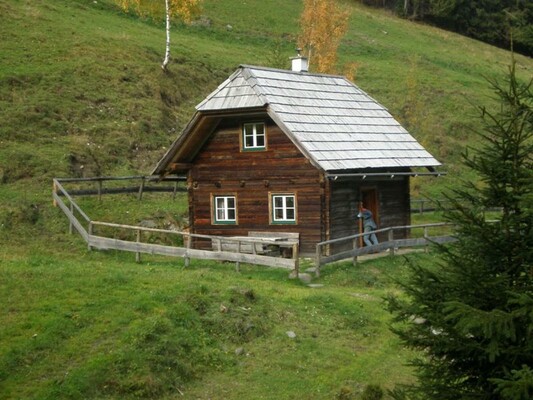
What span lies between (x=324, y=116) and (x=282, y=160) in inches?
97.1

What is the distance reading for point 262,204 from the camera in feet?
85.6

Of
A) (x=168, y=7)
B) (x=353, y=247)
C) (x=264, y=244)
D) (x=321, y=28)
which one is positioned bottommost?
(x=353, y=247)

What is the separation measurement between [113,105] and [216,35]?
69.9 ft

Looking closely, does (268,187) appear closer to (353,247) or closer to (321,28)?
(353,247)

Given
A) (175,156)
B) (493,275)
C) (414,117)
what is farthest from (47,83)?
(493,275)

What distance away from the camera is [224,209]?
27.1 meters

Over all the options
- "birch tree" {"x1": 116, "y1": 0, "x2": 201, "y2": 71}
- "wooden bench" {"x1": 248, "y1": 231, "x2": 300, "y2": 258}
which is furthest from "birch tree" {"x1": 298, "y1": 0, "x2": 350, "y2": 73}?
"wooden bench" {"x1": 248, "y1": 231, "x2": 300, "y2": 258}

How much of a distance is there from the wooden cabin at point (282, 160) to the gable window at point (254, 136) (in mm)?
33

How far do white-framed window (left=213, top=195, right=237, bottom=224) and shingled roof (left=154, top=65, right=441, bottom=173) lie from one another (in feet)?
7.61

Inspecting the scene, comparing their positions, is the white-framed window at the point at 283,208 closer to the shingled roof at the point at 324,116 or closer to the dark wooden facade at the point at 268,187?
the dark wooden facade at the point at 268,187

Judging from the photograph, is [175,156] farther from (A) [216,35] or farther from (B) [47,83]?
(A) [216,35]

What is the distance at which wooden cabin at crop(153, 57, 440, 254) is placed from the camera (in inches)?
983

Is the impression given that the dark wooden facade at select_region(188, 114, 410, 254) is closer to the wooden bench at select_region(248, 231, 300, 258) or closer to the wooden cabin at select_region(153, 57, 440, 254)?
the wooden cabin at select_region(153, 57, 440, 254)

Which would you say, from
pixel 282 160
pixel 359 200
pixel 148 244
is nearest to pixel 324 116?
pixel 282 160
